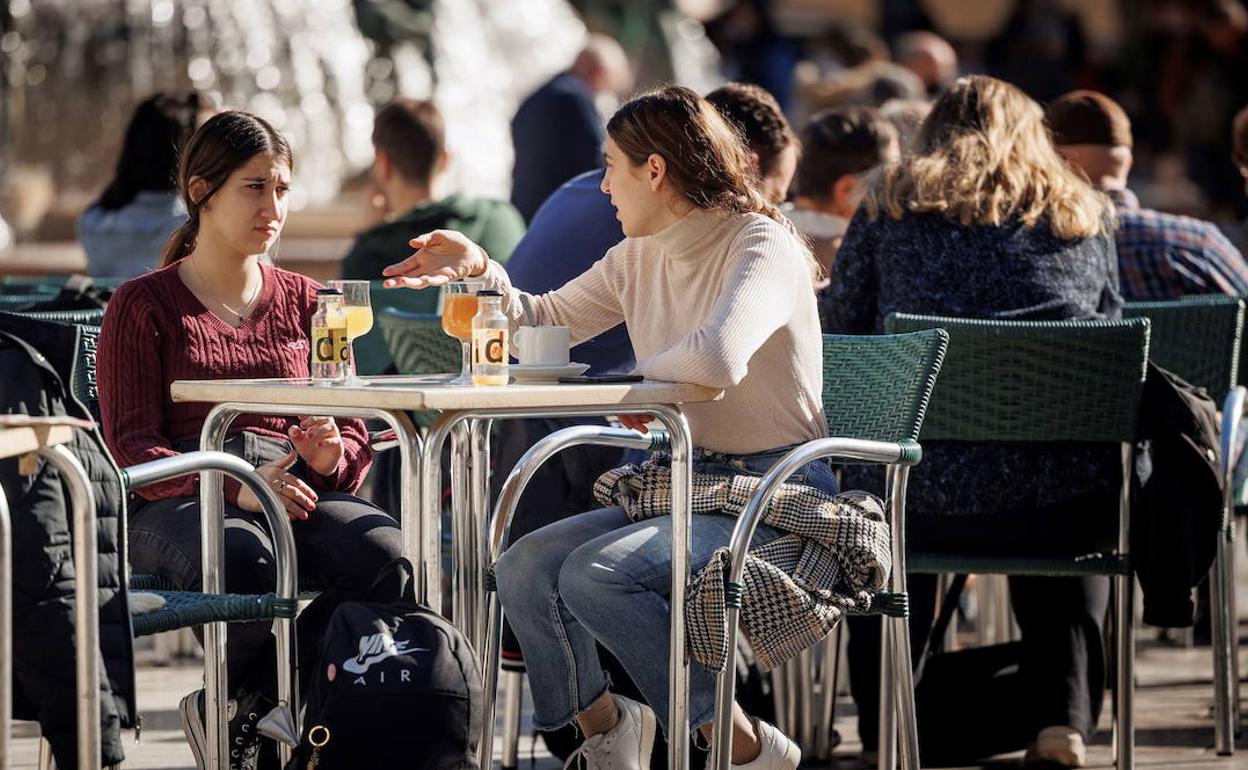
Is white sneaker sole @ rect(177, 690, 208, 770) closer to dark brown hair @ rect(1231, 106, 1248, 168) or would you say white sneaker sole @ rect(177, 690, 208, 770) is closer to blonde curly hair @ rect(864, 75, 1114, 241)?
blonde curly hair @ rect(864, 75, 1114, 241)

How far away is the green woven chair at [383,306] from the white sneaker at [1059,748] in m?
1.87

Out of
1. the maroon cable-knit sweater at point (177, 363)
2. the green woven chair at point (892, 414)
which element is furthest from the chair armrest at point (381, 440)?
the green woven chair at point (892, 414)

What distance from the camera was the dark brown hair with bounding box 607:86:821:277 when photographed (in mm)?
3777

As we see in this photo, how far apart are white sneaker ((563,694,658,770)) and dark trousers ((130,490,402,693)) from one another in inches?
19.2

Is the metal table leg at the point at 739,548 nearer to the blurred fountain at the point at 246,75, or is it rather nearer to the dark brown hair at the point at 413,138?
the dark brown hair at the point at 413,138

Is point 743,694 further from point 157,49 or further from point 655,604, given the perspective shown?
point 157,49

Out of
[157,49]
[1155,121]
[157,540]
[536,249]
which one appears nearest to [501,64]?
[157,49]

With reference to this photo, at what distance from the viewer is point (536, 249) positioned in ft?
15.5

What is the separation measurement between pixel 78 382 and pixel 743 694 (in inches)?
59.6

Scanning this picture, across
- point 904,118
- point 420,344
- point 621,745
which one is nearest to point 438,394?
point 621,745

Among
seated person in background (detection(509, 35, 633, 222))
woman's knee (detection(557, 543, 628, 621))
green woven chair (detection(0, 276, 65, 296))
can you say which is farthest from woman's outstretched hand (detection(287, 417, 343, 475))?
seated person in background (detection(509, 35, 633, 222))

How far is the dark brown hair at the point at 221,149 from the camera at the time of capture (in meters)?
4.01

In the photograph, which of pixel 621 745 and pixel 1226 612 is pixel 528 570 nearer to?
pixel 621 745

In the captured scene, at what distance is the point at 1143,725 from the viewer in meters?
4.95
